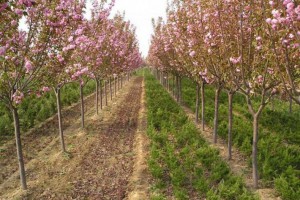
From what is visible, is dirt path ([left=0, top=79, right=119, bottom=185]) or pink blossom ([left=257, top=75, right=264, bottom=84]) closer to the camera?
pink blossom ([left=257, top=75, right=264, bottom=84])

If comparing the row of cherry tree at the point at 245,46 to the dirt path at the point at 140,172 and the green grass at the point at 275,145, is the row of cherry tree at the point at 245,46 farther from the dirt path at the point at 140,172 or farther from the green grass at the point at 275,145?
the dirt path at the point at 140,172

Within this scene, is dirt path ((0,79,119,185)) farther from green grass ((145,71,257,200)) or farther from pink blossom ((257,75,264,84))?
pink blossom ((257,75,264,84))

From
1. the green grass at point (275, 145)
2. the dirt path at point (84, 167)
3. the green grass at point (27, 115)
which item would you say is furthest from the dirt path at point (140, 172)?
the green grass at point (27, 115)

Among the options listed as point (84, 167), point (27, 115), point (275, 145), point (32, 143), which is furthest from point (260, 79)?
point (27, 115)

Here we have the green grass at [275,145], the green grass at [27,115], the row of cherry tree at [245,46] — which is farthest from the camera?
the green grass at [27,115]

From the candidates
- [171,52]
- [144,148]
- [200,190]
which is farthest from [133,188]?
[171,52]

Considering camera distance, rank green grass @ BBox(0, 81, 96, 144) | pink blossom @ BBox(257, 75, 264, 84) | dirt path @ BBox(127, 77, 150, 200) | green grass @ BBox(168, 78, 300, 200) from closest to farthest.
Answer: pink blossom @ BBox(257, 75, 264, 84) → green grass @ BBox(168, 78, 300, 200) → dirt path @ BBox(127, 77, 150, 200) → green grass @ BBox(0, 81, 96, 144)

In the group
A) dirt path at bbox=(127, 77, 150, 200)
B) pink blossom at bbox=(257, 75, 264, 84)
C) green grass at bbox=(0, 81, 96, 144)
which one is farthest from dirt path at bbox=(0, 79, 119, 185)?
pink blossom at bbox=(257, 75, 264, 84)

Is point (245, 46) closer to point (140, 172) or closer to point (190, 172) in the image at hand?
point (190, 172)

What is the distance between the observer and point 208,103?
17781 mm

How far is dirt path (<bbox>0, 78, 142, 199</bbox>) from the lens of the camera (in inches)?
318

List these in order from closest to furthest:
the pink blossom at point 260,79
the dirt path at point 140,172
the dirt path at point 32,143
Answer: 1. the pink blossom at point 260,79
2. the dirt path at point 140,172
3. the dirt path at point 32,143

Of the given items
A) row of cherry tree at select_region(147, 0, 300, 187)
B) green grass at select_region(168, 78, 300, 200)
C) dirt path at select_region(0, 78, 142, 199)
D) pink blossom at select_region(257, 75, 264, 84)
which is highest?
row of cherry tree at select_region(147, 0, 300, 187)

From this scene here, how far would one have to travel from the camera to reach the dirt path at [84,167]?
808cm
